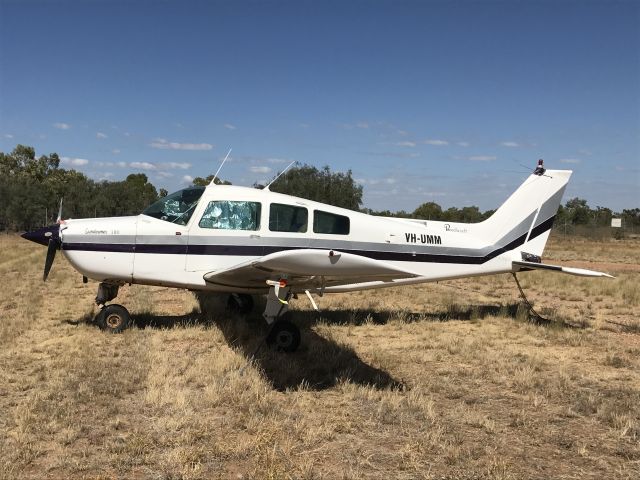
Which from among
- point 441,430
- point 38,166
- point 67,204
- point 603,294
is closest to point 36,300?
point 441,430

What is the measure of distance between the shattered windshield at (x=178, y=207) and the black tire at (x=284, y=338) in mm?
2259

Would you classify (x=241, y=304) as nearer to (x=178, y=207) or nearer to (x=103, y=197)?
(x=178, y=207)

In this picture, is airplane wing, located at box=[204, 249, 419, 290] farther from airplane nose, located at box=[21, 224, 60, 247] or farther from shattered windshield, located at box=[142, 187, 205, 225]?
airplane nose, located at box=[21, 224, 60, 247]

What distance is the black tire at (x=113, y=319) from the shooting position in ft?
25.4

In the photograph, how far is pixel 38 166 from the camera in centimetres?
7050

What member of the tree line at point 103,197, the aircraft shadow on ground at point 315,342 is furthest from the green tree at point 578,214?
the aircraft shadow on ground at point 315,342

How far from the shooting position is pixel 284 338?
22.9ft

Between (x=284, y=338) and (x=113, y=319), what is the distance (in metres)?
2.86

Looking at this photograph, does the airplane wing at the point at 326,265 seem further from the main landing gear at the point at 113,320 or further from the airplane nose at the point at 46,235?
the airplane nose at the point at 46,235

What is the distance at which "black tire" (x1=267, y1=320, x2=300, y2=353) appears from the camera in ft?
22.9

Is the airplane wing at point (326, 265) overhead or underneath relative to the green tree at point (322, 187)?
underneath

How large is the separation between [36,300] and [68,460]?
788cm

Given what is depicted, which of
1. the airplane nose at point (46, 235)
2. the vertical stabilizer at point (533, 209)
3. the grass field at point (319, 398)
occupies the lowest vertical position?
the grass field at point (319, 398)

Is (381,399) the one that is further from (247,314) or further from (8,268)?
(8,268)
